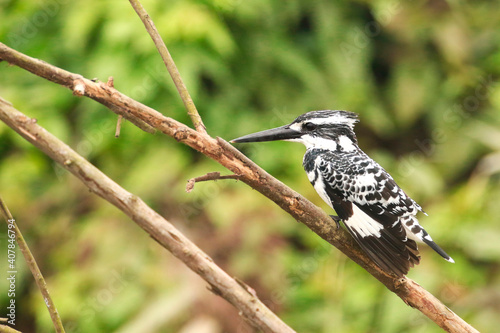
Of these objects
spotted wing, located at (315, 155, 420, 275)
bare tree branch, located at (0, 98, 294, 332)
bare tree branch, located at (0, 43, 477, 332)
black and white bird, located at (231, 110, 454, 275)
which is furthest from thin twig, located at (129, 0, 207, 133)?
spotted wing, located at (315, 155, 420, 275)

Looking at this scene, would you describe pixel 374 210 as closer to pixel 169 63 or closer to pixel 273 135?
pixel 273 135

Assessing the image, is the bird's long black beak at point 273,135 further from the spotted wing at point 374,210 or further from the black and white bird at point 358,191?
the spotted wing at point 374,210

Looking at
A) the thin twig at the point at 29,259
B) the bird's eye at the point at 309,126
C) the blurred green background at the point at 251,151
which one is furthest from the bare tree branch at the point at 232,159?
the blurred green background at the point at 251,151

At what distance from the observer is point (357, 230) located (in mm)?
1987

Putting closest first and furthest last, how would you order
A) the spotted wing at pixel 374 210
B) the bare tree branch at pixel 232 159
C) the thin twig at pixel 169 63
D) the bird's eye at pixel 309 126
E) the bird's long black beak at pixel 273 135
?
the bare tree branch at pixel 232 159 → the thin twig at pixel 169 63 → the spotted wing at pixel 374 210 → the bird's long black beak at pixel 273 135 → the bird's eye at pixel 309 126

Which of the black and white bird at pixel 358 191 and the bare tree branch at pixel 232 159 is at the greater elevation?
the black and white bird at pixel 358 191

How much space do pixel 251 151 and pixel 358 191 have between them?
1.79 meters

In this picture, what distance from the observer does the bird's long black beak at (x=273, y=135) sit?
214cm

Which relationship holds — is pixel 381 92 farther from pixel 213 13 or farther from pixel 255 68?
pixel 213 13

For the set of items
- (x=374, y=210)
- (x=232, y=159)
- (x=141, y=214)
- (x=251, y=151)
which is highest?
(x=251, y=151)

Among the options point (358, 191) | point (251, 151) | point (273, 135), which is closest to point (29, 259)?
point (273, 135)

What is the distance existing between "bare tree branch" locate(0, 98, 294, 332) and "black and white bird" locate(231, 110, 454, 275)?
0.54m

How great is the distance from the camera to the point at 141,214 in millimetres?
1446

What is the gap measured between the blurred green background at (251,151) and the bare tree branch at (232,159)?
1.48 metres
